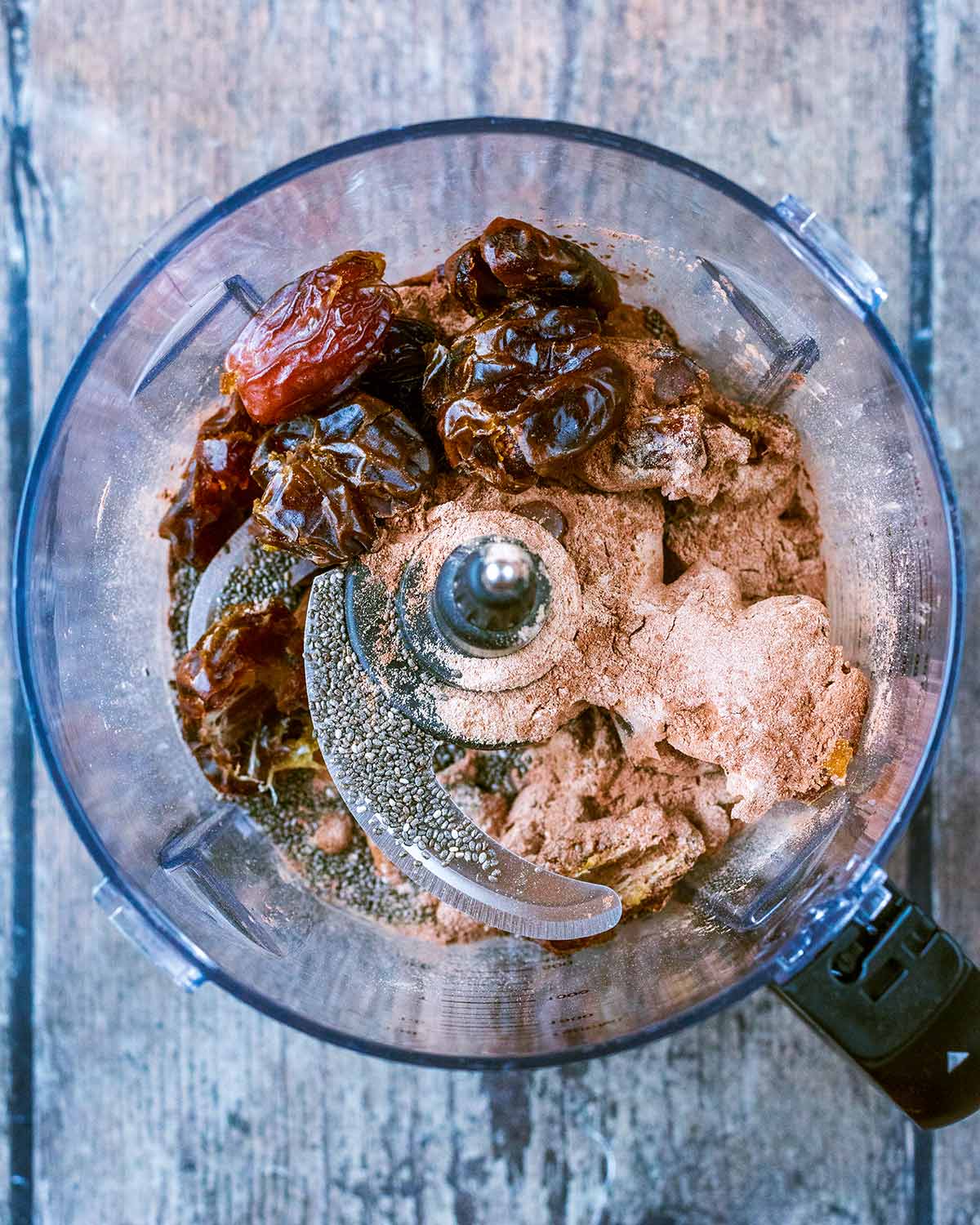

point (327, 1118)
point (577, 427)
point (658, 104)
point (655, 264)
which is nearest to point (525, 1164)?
point (327, 1118)

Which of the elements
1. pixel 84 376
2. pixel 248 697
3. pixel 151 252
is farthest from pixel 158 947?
pixel 151 252

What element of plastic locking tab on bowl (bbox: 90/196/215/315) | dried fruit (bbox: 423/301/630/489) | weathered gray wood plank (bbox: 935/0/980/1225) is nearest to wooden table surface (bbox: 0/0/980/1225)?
weathered gray wood plank (bbox: 935/0/980/1225)

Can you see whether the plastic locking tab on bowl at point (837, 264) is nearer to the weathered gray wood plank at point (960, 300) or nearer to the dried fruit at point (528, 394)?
the dried fruit at point (528, 394)

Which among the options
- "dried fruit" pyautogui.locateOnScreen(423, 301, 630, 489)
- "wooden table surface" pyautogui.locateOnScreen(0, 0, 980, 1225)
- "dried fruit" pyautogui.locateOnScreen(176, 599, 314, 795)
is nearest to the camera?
"dried fruit" pyautogui.locateOnScreen(423, 301, 630, 489)

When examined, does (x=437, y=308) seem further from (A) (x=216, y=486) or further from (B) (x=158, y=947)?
(B) (x=158, y=947)

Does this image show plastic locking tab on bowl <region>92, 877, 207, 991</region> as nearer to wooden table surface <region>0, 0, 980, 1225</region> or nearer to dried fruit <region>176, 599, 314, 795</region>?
dried fruit <region>176, 599, 314, 795</region>

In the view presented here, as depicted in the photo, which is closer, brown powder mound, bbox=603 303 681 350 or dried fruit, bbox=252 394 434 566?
dried fruit, bbox=252 394 434 566
